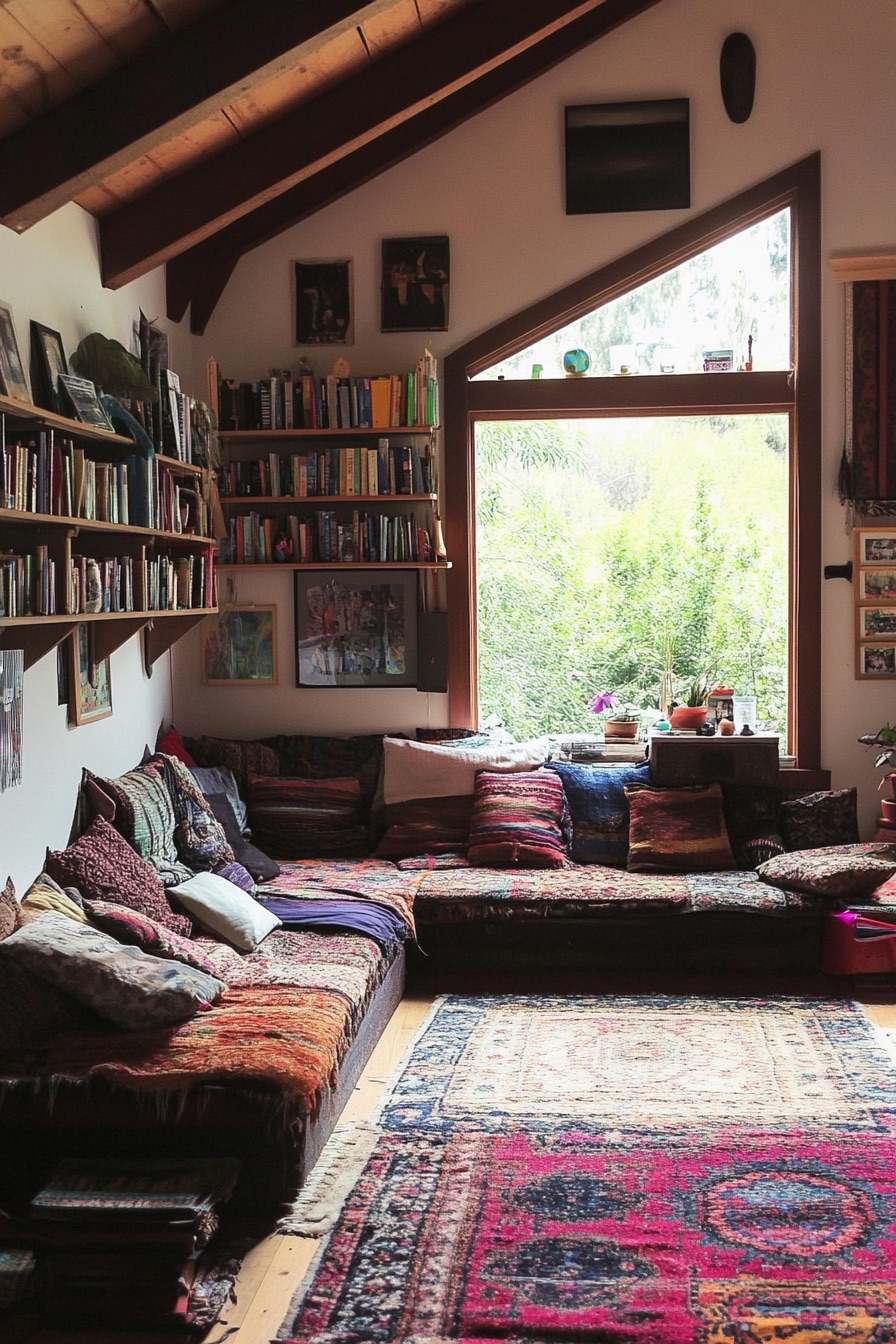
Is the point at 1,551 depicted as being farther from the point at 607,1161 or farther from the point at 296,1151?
the point at 607,1161

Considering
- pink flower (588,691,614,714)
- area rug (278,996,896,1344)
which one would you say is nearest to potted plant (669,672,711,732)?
pink flower (588,691,614,714)

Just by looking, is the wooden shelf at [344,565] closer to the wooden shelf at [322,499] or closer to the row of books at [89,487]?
the wooden shelf at [322,499]

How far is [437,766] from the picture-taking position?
19.3 feet

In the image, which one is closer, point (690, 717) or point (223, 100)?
point (223, 100)

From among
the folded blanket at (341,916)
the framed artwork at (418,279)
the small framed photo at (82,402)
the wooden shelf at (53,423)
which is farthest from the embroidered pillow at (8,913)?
the framed artwork at (418,279)

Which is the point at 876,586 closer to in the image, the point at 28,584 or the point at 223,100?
the point at 223,100

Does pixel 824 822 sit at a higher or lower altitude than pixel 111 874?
lower

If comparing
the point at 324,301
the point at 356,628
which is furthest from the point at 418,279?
the point at 356,628

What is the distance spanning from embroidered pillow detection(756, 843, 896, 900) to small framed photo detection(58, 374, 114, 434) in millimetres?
3041

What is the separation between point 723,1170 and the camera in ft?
11.3

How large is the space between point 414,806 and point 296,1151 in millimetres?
2629

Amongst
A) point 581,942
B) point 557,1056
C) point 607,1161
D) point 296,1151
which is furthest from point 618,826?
point 296,1151

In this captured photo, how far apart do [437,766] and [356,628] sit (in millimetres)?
831

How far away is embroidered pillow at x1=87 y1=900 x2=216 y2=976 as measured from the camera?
3832mm
